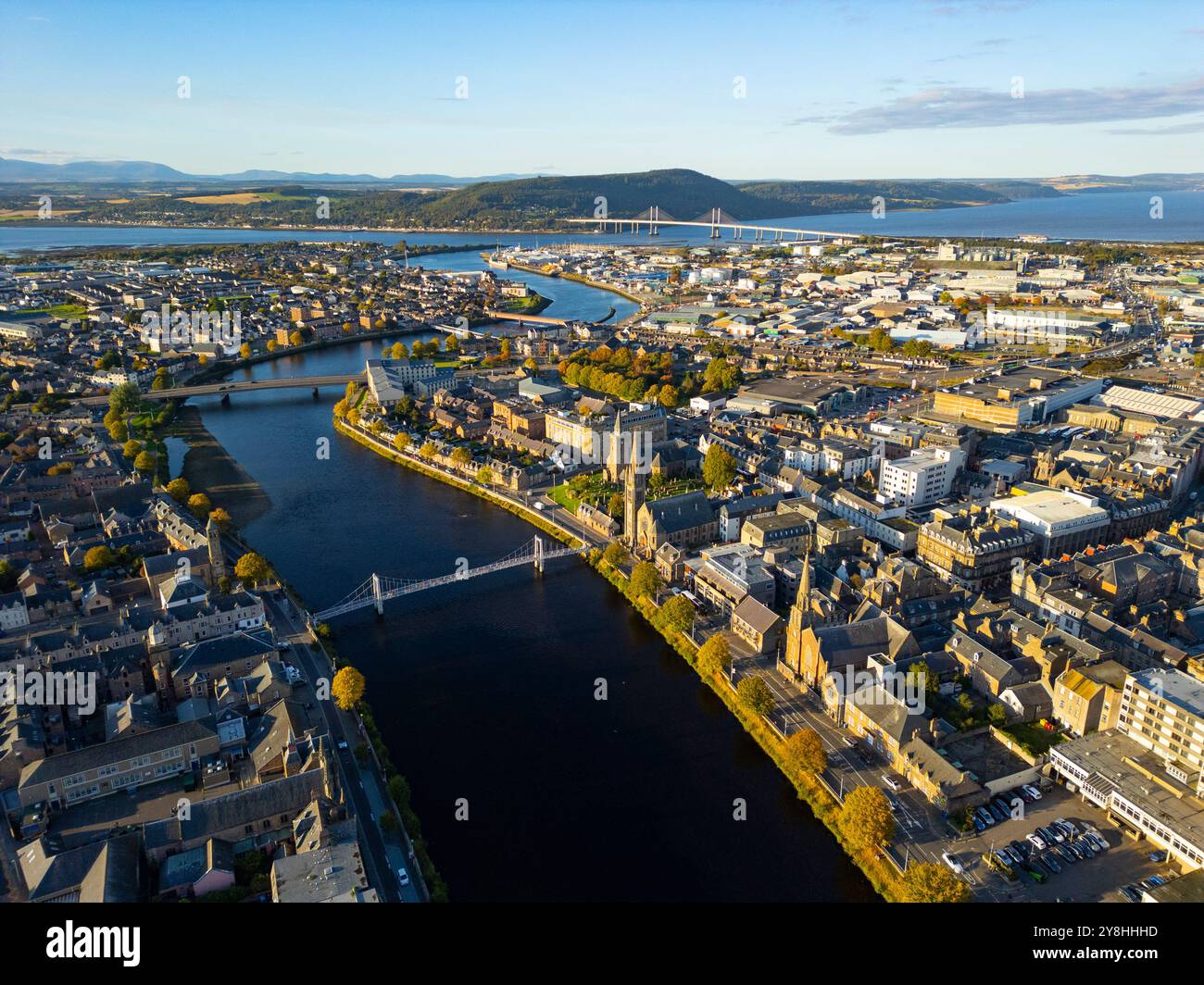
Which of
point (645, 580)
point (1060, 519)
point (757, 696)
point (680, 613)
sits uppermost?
point (1060, 519)

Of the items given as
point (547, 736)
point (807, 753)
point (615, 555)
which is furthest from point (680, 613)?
point (807, 753)

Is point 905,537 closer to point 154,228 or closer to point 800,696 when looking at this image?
point 800,696

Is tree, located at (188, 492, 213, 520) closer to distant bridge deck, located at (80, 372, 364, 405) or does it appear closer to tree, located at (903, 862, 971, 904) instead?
distant bridge deck, located at (80, 372, 364, 405)

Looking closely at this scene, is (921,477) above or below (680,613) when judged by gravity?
above

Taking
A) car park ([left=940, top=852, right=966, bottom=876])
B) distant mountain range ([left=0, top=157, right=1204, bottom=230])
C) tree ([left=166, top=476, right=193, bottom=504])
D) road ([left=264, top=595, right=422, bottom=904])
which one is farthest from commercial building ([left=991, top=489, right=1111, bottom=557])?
distant mountain range ([left=0, top=157, right=1204, bottom=230])

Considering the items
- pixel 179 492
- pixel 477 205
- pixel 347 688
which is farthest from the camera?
pixel 477 205

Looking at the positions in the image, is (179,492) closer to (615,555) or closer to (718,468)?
(615,555)
